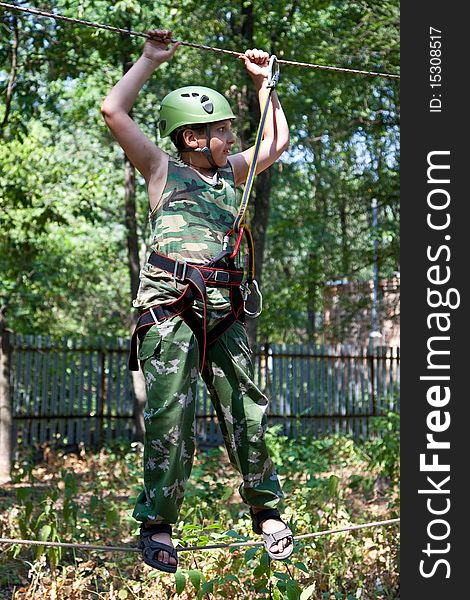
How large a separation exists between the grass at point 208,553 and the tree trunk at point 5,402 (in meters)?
0.47

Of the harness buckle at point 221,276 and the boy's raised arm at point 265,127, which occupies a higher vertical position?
the boy's raised arm at point 265,127

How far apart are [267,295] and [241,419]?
44.3 ft

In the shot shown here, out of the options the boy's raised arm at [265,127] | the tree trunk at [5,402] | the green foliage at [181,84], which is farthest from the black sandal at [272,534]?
the tree trunk at [5,402]

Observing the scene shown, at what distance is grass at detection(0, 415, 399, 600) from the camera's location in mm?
4379

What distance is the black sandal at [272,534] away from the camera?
3354 mm

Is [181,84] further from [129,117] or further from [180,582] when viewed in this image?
[180,582]

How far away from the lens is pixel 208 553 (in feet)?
16.1

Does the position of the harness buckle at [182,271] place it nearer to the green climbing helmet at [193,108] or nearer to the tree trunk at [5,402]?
the green climbing helmet at [193,108]

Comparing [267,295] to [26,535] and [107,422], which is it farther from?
[26,535]

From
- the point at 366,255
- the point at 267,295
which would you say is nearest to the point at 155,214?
the point at 366,255

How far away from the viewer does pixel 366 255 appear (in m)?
14.1

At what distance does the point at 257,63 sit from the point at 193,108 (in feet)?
2.12

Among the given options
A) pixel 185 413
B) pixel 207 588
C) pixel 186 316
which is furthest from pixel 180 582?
pixel 186 316

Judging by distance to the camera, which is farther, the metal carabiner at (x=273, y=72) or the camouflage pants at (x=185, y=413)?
the metal carabiner at (x=273, y=72)
